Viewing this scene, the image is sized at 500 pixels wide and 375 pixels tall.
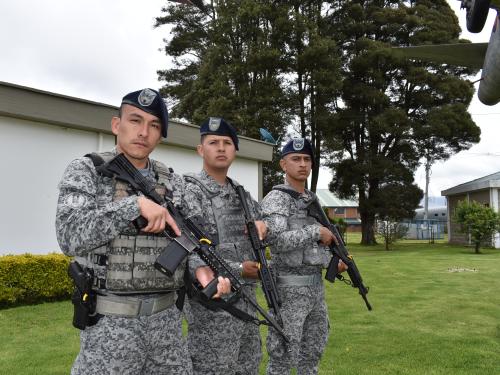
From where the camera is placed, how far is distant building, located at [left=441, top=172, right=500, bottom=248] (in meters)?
22.8

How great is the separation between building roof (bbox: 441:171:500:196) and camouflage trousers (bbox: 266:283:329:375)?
879 inches

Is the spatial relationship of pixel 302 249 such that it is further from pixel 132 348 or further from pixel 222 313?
pixel 132 348

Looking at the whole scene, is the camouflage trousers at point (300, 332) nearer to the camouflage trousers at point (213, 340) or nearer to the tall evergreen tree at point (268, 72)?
the camouflage trousers at point (213, 340)

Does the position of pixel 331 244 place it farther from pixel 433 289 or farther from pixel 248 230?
pixel 433 289

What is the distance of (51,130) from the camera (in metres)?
8.33

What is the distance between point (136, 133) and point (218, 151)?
0.94 metres

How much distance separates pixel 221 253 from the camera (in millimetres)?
2871

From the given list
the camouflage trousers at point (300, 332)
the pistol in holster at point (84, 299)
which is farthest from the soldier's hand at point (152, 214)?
the camouflage trousers at point (300, 332)

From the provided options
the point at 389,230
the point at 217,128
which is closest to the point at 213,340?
the point at 217,128

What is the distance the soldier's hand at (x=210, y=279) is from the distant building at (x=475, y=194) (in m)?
21.3

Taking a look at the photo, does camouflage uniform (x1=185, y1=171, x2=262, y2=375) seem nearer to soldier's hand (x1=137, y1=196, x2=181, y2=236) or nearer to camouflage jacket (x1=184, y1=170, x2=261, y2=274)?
camouflage jacket (x1=184, y1=170, x2=261, y2=274)

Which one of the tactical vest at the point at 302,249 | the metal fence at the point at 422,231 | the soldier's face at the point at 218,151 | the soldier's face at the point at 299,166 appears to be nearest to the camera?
the soldier's face at the point at 218,151

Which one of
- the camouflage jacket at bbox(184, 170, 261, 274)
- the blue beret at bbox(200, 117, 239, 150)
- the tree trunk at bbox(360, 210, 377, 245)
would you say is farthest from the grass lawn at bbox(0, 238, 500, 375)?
the tree trunk at bbox(360, 210, 377, 245)

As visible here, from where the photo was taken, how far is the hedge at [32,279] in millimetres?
6898
